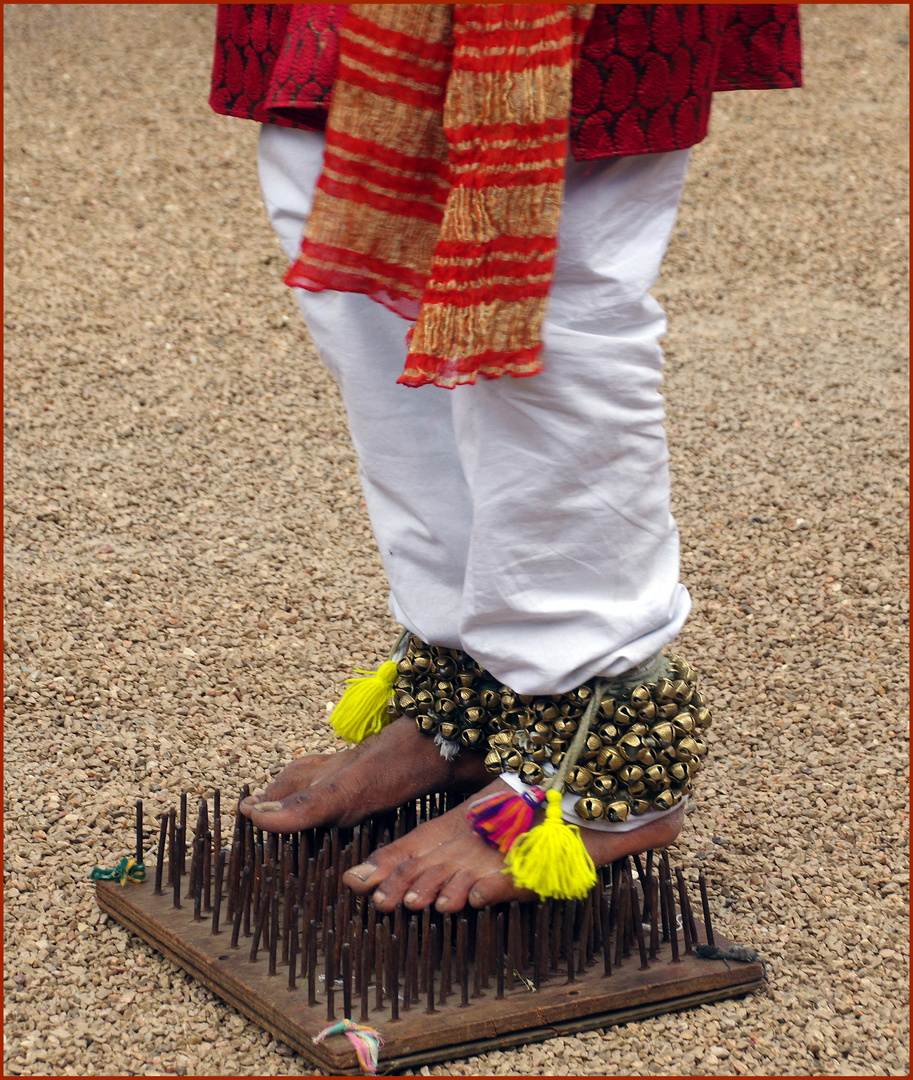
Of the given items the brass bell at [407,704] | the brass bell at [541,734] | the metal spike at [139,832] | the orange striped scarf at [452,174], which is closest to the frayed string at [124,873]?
the metal spike at [139,832]

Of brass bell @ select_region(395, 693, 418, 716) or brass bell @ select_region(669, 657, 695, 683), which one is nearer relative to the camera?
brass bell @ select_region(669, 657, 695, 683)

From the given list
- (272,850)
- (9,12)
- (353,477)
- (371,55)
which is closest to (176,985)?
(272,850)

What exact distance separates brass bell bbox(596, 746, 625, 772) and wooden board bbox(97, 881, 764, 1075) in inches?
12.1

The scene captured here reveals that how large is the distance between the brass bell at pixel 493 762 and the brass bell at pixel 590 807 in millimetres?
127

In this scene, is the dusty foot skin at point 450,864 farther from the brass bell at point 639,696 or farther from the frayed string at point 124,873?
the frayed string at point 124,873

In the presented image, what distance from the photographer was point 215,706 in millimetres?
2793

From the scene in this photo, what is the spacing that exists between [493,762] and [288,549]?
5.51ft

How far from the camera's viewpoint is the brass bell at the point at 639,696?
74.1 inches

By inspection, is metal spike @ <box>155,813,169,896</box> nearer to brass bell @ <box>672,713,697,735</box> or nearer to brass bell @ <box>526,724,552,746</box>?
brass bell @ <box>526,724,552,746</box>

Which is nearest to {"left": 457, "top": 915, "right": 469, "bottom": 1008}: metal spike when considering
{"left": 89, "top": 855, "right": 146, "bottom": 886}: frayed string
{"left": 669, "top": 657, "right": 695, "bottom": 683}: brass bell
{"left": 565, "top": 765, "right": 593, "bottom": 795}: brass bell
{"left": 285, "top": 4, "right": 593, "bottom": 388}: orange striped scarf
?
{"left": 565, "top": 765, "right": 593, "bottom": 795}: brass bell

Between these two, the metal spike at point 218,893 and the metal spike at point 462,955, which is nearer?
the metal spike at point 462,955

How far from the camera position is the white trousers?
1667mm

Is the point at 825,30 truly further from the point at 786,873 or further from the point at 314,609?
the point at 786,873

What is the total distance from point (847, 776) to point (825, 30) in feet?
20.9
